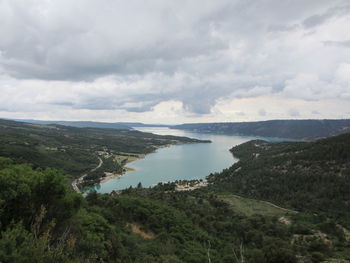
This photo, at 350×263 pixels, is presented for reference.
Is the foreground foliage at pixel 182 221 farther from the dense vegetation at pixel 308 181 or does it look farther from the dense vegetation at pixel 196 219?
the dense vegetation at pixel 308 181

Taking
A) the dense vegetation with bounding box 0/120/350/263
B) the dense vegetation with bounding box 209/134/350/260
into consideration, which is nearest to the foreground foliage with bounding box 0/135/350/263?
the dense vegetation with bounding box 0/120/350/263

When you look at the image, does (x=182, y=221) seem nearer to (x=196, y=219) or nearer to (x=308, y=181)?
(x=196, y=219)

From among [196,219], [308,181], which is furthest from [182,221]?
[308,181]

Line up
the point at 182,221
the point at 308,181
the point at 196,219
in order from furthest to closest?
the point at 308,181, the point at 196,219, the point at 182,221

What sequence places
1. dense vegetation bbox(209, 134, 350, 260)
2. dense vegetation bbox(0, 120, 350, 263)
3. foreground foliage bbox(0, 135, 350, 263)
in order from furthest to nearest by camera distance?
dense vegetation bbox(209, 134, 350, 260) < dense vegetation bbox(0, 120, 350, 263) < foreground foliage bbox(0, 135, 350, 263)

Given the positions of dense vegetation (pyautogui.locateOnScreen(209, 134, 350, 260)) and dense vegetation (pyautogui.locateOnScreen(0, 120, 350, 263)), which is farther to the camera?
dense vegetation (pyautogui.locateOnScreen(209, 134, 350, 260))

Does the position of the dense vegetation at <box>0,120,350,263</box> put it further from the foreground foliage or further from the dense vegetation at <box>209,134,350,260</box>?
the dense vegetation at <box>209,134,350,260</box>

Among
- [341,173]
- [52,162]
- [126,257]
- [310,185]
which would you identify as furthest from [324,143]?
[52,162]

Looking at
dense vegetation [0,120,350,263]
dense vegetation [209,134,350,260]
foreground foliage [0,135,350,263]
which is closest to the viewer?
foreground foliage [0,135,350,263]

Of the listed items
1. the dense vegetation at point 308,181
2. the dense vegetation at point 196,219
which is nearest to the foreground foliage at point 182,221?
the dense vegetation at point 196,219

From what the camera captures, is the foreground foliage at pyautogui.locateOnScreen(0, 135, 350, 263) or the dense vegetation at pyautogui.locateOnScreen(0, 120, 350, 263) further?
the dense vegetation at pyautogui.locateOnScreen(0, 120, 350, 263)

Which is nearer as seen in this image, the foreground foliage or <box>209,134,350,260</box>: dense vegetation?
the foreground foliage
